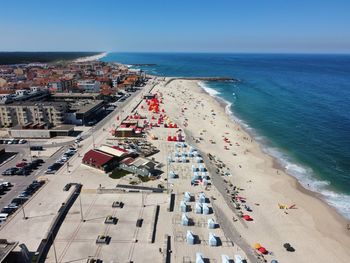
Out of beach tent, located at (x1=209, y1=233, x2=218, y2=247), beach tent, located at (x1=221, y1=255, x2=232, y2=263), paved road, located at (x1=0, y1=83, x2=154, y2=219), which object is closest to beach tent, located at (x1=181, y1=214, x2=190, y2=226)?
beach tent, located at (x1=209, y1=233, x2=218, y2=247)

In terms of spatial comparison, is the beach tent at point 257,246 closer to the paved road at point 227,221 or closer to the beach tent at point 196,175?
the paved road at point 227,221

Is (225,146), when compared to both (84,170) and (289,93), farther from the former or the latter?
(289,93)

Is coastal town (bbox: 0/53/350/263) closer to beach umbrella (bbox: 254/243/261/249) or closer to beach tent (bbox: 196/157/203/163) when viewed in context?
beach umbrella (bbox: 254/243/261/249)

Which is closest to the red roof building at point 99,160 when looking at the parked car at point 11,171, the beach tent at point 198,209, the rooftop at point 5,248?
the parked car at point 11,171

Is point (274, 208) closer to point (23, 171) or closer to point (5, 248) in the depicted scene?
point (5, 248)

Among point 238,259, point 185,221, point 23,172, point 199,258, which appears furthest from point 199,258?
point 23,172

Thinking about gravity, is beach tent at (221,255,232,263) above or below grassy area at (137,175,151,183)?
below

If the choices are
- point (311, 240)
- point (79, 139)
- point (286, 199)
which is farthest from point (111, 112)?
point (311, 240)
